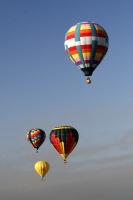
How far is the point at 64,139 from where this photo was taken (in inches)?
3469

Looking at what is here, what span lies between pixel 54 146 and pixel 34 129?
18.9 meters

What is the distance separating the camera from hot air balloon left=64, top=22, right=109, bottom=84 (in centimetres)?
7094

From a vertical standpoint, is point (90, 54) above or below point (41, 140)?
above

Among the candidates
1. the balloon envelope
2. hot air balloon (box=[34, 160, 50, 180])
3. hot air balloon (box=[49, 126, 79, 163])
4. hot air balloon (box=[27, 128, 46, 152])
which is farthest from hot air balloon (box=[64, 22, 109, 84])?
hot air balloon (box=[34, 160, 50, 180])

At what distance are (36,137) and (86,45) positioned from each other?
39.3m

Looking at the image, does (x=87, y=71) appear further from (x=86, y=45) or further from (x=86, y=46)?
(x=86, y=45)

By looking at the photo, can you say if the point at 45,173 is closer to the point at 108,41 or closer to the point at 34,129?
the point at 34,129

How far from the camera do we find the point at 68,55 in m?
72.9

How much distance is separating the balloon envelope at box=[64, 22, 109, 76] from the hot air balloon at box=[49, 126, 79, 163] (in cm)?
1983

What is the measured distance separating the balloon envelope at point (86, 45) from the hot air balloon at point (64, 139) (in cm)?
1983

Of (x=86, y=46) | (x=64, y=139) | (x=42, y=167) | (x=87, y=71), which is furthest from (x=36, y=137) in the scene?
(x=86, y=46)

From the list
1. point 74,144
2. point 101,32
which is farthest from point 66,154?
point 101,32

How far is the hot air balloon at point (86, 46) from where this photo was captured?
2793 inches

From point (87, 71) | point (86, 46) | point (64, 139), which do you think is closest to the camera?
point (87, 71)
